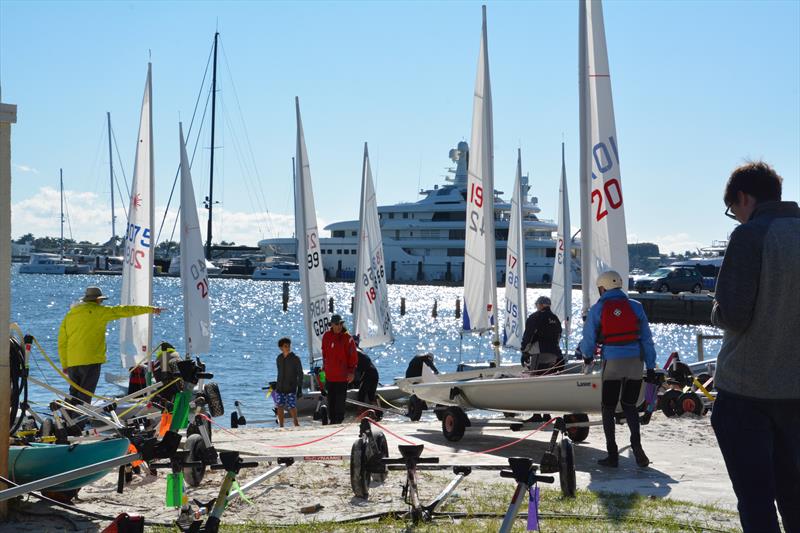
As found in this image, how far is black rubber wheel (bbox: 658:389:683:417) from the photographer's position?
36.3 feet

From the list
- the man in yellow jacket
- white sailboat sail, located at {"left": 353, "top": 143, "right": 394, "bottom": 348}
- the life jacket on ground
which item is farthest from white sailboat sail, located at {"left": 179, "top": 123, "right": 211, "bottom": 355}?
the life jacket on ground

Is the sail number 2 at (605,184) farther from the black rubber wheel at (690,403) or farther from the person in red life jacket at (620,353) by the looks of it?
the person in red life jacket at (620,353)

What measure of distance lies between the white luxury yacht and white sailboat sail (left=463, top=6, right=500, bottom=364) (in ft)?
222

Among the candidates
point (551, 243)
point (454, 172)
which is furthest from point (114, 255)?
point (551, 243)

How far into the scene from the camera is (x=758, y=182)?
11.2 feet

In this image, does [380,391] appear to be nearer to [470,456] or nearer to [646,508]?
[470,456]

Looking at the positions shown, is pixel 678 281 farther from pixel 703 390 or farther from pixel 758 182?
pixel 758 182

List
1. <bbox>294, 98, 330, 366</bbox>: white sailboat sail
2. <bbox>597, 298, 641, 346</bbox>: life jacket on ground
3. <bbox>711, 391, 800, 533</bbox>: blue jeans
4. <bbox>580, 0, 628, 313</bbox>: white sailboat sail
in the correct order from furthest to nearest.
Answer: <bbox>294, 98, 330, 366</bbox>: white sailboat sail
<bbox>580, 0, 628, 313</bbox>: white sailboat sail
<bbox>597, 298, 641, 346</bbox>: life jacket on ground
<bbox>711, 391, 800, 533</bbox>: blue jeans

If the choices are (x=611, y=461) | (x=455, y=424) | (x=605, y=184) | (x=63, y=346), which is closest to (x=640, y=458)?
(x=611, y=461)

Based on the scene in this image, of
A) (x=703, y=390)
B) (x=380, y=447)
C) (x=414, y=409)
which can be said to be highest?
(x=380, y=447)

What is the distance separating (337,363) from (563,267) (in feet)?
66.1

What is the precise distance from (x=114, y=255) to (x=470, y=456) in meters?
108

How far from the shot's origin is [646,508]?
17.9 ft

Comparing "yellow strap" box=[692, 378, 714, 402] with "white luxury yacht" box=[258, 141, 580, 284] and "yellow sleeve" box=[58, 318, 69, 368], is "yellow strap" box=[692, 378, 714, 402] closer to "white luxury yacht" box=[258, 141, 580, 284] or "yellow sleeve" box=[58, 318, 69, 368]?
"yellow sleeve" box=[58, 318, 69, 368]
